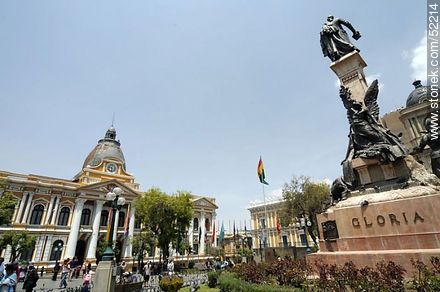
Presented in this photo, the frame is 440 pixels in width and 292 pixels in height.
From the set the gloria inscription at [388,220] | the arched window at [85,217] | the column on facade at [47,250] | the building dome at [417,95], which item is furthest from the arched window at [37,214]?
the building dome at [417,95]

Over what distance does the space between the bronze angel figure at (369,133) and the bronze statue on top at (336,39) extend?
2.01 meters

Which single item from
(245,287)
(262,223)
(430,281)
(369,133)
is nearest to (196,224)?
(262,223)

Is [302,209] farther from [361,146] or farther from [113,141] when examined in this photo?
[113,141]

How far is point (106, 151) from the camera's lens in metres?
42.9

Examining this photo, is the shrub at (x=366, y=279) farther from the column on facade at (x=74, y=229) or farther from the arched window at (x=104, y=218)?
the arched window at (x=104, y=218)

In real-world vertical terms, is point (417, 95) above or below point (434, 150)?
above

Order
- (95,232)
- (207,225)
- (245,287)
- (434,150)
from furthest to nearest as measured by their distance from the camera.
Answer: (207,225) → (95,232) → (434,150) → (245,287)

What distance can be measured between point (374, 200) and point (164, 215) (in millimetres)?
25211

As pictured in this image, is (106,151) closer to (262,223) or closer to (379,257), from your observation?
(262,223)

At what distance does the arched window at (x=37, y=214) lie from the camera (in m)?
30.7

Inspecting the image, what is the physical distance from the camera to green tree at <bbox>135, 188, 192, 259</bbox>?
28156 mm

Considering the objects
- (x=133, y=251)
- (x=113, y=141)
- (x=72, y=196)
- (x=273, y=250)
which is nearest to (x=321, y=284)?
(x=273, y=250)

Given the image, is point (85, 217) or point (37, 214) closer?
point (37, 214)

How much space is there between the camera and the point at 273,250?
2252 cm
